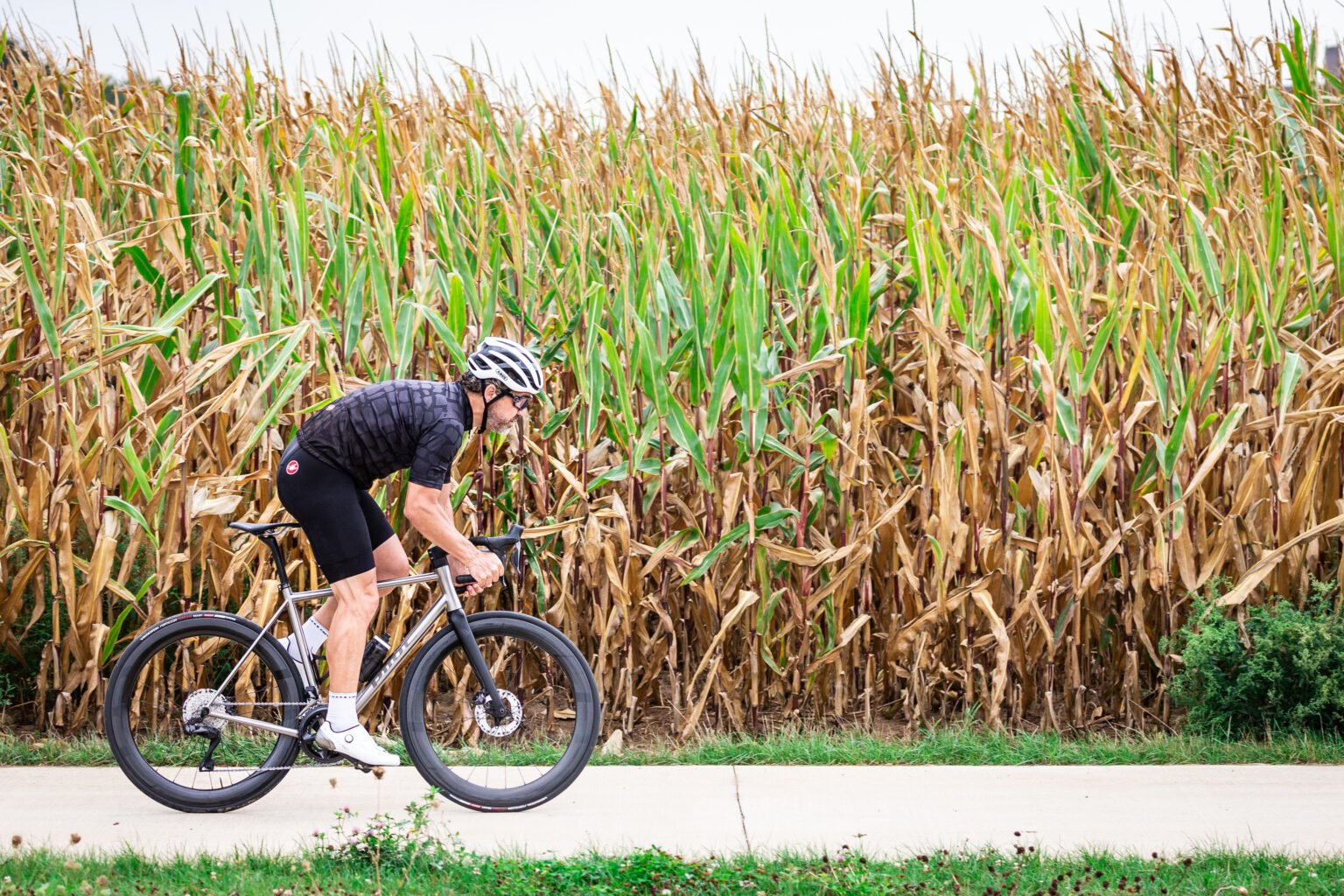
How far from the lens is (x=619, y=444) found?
627 cm

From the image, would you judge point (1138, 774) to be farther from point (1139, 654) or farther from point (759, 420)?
point (759, 420)

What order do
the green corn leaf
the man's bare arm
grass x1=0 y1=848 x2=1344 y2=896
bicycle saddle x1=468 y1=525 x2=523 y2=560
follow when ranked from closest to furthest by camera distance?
1. grass x1=0 y1=848 x2=1344 y2=896
2. the man's bare arm
3. bicycle saddle x1=468 y1=525 x2=523 y2=560
4. the green corn leaf

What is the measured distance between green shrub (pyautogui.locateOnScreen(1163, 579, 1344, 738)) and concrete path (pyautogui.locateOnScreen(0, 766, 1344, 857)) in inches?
14.4

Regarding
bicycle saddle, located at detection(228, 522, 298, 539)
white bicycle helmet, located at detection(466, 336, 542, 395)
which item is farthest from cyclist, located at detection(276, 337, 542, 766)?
bicycle saddle, located at detection(228, 522, 298, 539)

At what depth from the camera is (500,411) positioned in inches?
197

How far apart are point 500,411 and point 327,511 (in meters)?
0.76

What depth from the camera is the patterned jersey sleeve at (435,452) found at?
4.77 m

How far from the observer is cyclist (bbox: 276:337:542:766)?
4910 millimetres

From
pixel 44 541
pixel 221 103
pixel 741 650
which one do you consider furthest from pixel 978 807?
pixel 221 103

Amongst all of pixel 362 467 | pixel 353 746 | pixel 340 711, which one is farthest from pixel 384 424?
pixel 353 746

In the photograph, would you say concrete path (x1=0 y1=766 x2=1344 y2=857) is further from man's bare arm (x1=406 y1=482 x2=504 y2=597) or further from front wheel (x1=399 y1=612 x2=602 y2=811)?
man's bare arm (x1=406 y1=482 x2=504 y2=597)

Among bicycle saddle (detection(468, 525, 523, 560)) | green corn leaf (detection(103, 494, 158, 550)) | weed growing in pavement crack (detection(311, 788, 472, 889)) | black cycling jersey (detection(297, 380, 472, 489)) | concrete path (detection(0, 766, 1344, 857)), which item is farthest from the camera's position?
green corn leaf (detection(103, 494, 158, 550))

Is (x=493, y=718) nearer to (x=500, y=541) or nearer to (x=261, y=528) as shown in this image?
(x=500, y=541)

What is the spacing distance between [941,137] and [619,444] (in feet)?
11.5
